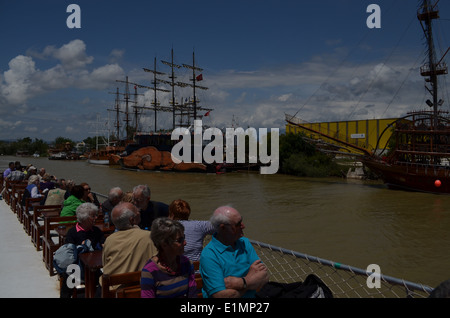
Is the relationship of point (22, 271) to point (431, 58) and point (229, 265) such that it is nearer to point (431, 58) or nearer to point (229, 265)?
point (229, 265)

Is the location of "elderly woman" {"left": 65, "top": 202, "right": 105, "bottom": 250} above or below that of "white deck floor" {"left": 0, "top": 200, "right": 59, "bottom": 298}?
above

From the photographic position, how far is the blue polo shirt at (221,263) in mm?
2662

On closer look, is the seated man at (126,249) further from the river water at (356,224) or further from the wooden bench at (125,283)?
the river water at (356,224)

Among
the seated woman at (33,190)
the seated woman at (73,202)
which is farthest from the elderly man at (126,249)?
the seated woman at (33,190)

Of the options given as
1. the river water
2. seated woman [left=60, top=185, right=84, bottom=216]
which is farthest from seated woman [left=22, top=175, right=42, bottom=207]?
the river water

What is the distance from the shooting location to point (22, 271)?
17.4 feet

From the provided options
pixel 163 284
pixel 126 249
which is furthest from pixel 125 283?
pixel 163 284

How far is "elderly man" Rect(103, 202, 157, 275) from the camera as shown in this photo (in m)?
3.23

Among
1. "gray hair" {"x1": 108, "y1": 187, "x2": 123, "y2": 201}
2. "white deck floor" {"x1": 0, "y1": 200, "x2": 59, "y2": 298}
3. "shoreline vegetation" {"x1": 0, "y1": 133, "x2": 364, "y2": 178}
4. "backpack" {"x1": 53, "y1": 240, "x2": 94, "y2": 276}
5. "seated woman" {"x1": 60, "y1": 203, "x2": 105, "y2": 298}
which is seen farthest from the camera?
"shoreline vegetation" {"x1": 0, "y1": 133, "x2": 364, "y2": 178}

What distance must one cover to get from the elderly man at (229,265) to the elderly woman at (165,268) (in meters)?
0.20

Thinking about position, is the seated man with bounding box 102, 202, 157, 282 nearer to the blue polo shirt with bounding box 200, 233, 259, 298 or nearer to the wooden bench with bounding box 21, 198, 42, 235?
the blue polo shirt with bounding box 200, 233, 259, 298

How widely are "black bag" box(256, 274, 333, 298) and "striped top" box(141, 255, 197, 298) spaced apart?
2.03 ft
